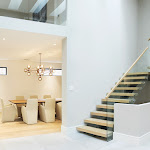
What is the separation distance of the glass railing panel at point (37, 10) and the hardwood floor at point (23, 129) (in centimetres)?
331

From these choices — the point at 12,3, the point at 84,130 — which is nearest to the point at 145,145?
the point at 84,130

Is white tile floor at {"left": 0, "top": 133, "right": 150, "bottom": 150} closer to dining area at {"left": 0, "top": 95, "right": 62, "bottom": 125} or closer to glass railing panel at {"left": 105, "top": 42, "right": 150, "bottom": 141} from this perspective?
glass railing panel at {"left": 105, "top": 42, "right": 150, "bottom": 141}

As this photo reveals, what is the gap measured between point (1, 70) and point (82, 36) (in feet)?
20.9

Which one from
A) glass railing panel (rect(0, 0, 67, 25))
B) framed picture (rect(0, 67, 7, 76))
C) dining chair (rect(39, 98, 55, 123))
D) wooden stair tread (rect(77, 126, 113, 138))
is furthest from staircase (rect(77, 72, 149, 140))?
framed picture (rect(0, 67, 7, 76))

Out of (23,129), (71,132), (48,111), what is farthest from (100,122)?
(48,111)

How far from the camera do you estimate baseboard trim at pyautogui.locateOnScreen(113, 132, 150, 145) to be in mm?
4779

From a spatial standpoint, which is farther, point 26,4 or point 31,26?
point 26,4

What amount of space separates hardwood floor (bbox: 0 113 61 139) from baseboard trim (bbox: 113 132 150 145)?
207 cm

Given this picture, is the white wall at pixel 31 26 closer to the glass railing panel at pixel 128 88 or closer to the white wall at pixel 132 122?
the glass railing panel at pixel 128 88

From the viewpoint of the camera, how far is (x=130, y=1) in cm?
825

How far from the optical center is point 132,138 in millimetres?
4832

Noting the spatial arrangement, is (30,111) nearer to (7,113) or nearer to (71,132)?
(7,113)

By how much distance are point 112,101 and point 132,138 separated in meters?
1.04

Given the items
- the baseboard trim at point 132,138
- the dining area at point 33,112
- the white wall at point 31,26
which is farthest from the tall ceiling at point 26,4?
the baseboard trim at point 132,138
